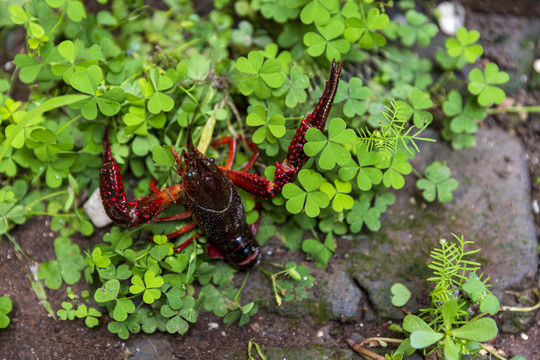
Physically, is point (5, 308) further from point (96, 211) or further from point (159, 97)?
point (159, 97)

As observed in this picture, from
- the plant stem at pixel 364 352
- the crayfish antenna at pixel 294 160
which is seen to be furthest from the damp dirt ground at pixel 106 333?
the crayfish antenna at pixel 294 160

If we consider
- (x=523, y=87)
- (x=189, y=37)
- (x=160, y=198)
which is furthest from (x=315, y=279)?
(x=523, y=87)

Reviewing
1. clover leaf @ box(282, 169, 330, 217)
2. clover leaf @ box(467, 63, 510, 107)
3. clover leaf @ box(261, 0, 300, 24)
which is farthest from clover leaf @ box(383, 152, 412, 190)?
clover leaf @ box(261, 0, 300, 24)

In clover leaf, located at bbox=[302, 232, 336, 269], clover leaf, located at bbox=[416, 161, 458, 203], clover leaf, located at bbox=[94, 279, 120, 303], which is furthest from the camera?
clover leaf, located at bbox=[416, 161, 458, 203]

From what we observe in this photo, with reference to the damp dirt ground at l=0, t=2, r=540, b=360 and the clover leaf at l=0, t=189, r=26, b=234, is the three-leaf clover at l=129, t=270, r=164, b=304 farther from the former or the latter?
the clover leaf at l=0, t=189, r=26, b=234

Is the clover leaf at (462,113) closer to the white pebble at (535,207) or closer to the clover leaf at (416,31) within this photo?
the clover leaf at (416,31)
